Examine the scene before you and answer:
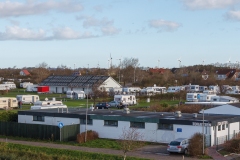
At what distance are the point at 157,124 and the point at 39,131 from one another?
9.91m

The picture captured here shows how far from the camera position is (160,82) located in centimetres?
10694

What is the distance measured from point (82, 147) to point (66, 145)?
164 cm

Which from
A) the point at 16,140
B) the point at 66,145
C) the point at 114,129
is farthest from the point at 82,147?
the point at 16,140

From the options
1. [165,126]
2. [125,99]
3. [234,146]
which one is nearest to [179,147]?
[234,146]

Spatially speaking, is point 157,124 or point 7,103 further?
point 7,103

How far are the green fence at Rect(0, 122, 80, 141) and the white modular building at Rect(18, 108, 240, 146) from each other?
4.40 ft

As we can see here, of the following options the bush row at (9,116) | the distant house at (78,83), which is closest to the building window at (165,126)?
the bush row at (9,116)

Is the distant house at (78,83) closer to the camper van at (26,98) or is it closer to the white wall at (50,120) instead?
the camper van at (26,98)

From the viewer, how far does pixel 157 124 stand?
33.3 meters

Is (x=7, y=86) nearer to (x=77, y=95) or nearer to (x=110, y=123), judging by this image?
(x=77, y=95)

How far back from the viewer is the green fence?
3459 centimetres

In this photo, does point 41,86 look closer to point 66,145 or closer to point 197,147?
point 66,145

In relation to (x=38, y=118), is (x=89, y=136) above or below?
below

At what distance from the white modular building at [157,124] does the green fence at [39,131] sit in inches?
52.8
